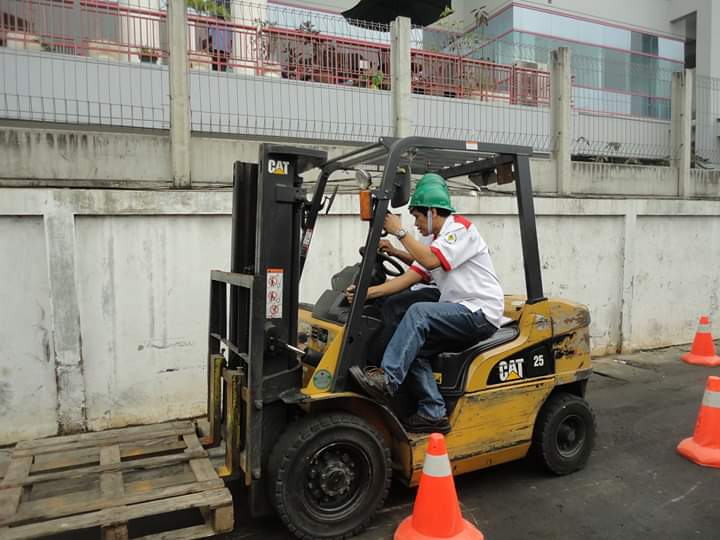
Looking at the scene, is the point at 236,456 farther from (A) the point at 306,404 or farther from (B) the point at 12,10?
(B) the point at 12,10

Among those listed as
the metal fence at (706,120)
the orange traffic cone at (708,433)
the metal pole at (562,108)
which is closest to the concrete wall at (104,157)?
the metal pole at (562,108)

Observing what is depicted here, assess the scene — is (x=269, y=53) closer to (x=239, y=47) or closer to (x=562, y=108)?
(x=239, y=47)

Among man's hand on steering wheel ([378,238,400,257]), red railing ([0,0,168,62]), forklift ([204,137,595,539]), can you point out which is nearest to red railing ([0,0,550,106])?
red railing ([0,0,168,62])

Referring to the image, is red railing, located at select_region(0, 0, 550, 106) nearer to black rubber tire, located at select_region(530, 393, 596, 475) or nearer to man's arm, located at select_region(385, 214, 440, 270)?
man's arm, located at select_region(385, 214, 440, 270)

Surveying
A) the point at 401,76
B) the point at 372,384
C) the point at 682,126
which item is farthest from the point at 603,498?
the point at 682,126

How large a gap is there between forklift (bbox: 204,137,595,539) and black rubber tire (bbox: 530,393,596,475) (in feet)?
0.04

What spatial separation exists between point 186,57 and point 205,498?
4439 millimetres

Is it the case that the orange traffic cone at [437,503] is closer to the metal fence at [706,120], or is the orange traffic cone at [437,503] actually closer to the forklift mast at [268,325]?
the forklift mast at [268,325]

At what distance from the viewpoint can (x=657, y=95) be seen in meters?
9.85

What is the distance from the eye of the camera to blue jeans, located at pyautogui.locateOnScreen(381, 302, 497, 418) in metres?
3.45

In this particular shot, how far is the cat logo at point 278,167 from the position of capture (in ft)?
10.8

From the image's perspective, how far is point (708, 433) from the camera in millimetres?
4660

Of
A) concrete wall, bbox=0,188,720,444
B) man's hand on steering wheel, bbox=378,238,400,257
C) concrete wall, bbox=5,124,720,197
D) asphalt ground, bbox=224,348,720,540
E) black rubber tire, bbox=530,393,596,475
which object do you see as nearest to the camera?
asphalt ground, bbox=224,348,720,540

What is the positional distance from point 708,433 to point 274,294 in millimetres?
3854
